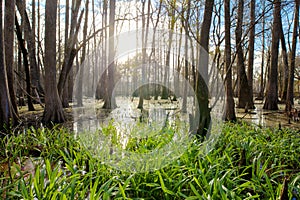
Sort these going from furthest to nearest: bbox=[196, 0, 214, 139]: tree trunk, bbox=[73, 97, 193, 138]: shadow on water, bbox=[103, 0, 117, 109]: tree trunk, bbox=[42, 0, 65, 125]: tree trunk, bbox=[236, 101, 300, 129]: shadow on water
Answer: bbox=[103, 0, 117, 109]: tree trunk, bbox=[42, 0, 65, 125]: tree trunk, bbox=[236, 101, 300, 129]: shadow on water, bbox=[73, 97, 193, 138]: shadow on water, bbox=[196, 0, 214, 139]: tree trunk

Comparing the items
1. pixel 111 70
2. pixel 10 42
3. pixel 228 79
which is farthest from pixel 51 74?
pixel 228 79

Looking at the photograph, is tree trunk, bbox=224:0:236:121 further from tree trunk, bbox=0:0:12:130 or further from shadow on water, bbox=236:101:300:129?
tree trunk, bbox=0:0:12:130

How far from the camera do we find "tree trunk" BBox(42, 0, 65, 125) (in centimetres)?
672

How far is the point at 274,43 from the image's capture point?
10961 mm

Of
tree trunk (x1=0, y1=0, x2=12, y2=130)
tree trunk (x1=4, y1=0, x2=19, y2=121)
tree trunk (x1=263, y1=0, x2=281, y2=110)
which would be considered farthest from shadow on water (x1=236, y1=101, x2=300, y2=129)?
tree trunk (x1=4, y1=0, x2=19, y2=121)

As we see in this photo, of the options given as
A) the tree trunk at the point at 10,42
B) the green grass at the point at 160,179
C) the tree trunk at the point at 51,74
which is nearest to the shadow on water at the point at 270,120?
the green grass at the point at 160,179

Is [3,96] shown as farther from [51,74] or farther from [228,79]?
[228,79]

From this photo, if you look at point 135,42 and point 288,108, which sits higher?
point 135,42

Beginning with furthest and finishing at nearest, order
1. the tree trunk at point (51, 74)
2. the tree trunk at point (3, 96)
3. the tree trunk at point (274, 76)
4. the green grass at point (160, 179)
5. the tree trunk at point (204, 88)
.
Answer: the tree trunk at point (274, 76) → the tree trunk at point (51, 74) → the tree trunk at point (3, 96) → the tree trunk at point (204, 88) → the green grass at point (160, 179)

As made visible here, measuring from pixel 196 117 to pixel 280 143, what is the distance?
1.36 m

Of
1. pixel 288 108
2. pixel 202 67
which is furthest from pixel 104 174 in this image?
pixel 288 108

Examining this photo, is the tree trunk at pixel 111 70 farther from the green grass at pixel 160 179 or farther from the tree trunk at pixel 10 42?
the green grass at pixel 160 179

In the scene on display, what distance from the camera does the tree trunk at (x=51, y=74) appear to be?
6719 mm

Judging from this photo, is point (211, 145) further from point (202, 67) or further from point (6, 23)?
point (6, 23)
